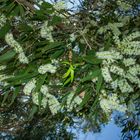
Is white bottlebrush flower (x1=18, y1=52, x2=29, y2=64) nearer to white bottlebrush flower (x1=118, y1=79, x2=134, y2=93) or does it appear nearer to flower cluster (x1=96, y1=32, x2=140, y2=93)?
flower cluster (x1=96, y1=32, x2=140, y2=93)

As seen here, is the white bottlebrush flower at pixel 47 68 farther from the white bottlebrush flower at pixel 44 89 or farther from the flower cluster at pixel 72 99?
the flower cluster at pixel 72 99

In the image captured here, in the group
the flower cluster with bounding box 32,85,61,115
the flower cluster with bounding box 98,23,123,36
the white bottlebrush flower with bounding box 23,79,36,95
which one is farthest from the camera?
the flower cluster with bounding box 98,23,123,36

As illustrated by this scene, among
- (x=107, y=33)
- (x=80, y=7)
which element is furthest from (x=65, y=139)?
(x=107, y=33)

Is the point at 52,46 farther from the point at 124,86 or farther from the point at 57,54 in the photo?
the point at 124,86

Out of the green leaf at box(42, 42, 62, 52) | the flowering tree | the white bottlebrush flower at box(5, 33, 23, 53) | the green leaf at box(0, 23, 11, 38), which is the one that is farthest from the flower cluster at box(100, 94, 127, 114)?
the green leaf at box(0, 23, 11, 38)

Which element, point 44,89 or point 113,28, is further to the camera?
point 113,28

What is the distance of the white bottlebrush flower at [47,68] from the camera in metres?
1.75

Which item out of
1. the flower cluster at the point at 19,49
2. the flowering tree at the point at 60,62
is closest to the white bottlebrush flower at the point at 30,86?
the flowering tree at the point at 60,62

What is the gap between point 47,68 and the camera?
69.5 inches

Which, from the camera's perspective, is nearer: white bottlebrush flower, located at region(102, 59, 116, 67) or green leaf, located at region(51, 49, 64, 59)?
white bottlebrush flower, located at region(102, 59, 116, 67)

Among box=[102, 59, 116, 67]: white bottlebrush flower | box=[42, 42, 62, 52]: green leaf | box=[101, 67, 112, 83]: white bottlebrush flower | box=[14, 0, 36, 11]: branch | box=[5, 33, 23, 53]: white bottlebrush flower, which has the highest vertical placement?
box=[14, 0, 36, 11]: branch

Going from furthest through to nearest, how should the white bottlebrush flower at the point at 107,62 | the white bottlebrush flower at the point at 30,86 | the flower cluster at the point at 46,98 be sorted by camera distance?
the flower cluster at the point at 46,98 → the white bottlebrush flower at the point at 30,86 → the white bottlebrush flower at the point at 107,62

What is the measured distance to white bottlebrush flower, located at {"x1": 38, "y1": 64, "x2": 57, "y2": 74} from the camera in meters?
1.75

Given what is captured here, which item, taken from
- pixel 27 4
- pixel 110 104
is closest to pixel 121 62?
pixel 110 104
